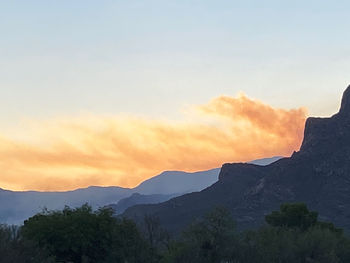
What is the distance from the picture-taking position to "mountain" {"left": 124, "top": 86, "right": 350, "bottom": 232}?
133000mm

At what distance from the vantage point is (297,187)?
143000 millimetres

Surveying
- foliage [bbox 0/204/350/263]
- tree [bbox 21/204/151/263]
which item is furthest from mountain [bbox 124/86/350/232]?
tree [bbox 21/204/151/263]

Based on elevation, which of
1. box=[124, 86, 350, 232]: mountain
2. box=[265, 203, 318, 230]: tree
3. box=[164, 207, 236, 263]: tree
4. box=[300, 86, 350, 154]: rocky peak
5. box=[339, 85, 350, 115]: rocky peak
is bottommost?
box=[164, 207, 236, 263]: tree

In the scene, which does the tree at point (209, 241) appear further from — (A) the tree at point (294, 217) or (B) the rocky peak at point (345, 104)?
(B) the rocky peak at point (345, 104)

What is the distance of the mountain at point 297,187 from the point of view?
133 metres

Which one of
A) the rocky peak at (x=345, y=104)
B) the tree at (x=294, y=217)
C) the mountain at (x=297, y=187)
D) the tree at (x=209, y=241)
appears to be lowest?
the tree at (x=209, y=241)

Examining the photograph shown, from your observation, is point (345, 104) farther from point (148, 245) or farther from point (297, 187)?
point (148, 245)

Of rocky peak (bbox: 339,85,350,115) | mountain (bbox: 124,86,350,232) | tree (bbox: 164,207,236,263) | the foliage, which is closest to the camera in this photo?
tree (bbox: 164,207,236,263)

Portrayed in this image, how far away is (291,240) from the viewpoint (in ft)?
192

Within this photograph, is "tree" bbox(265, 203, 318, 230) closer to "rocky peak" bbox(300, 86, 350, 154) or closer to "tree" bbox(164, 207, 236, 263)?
"tree" bbox(164, 207, 236, 263)

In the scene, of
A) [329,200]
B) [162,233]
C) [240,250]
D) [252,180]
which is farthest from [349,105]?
[240,250]

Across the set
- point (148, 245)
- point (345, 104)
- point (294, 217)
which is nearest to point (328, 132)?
point (345, 104)

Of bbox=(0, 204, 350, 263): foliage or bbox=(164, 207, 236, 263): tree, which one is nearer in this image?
bbox=(164, 207, 236, 263): tree

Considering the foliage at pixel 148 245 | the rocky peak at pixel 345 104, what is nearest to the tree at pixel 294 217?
the foliage at pixel 148 245
